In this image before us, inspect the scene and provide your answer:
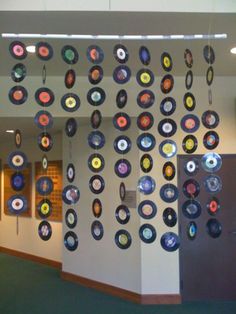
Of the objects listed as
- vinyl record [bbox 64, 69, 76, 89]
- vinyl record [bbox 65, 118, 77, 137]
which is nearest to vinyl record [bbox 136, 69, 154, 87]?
vinyl record [bbox 64, 69, 76, 89]

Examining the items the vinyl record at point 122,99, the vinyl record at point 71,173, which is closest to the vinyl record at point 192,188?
the vinyl record at point 122,99

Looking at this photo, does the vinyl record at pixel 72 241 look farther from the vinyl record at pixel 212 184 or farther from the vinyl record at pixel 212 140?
the vinyl record at pixel 212 140

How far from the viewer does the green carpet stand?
446 centimetres

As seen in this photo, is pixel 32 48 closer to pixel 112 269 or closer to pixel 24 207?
pixel 24 207

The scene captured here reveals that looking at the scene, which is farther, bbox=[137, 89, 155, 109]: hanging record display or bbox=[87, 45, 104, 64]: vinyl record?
bbox=[137, 89, 155, 109]: hanging record display

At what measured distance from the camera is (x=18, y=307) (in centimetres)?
459

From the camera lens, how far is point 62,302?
480 centimetres

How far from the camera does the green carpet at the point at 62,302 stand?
176 inches

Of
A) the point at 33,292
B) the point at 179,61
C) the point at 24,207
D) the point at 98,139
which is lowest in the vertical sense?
the point at 33,292

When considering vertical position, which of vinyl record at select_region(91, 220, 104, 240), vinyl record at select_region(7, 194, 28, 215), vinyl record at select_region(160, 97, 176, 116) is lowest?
vinyl record at select_region(91, 220, 104, 240)

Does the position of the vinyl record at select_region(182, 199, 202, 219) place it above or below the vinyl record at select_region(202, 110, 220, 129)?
below

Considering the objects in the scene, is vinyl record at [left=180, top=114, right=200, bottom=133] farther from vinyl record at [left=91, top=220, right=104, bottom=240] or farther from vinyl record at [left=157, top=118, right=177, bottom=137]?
vinyl record at [left=91, top=220, right=104, bottom=240]
